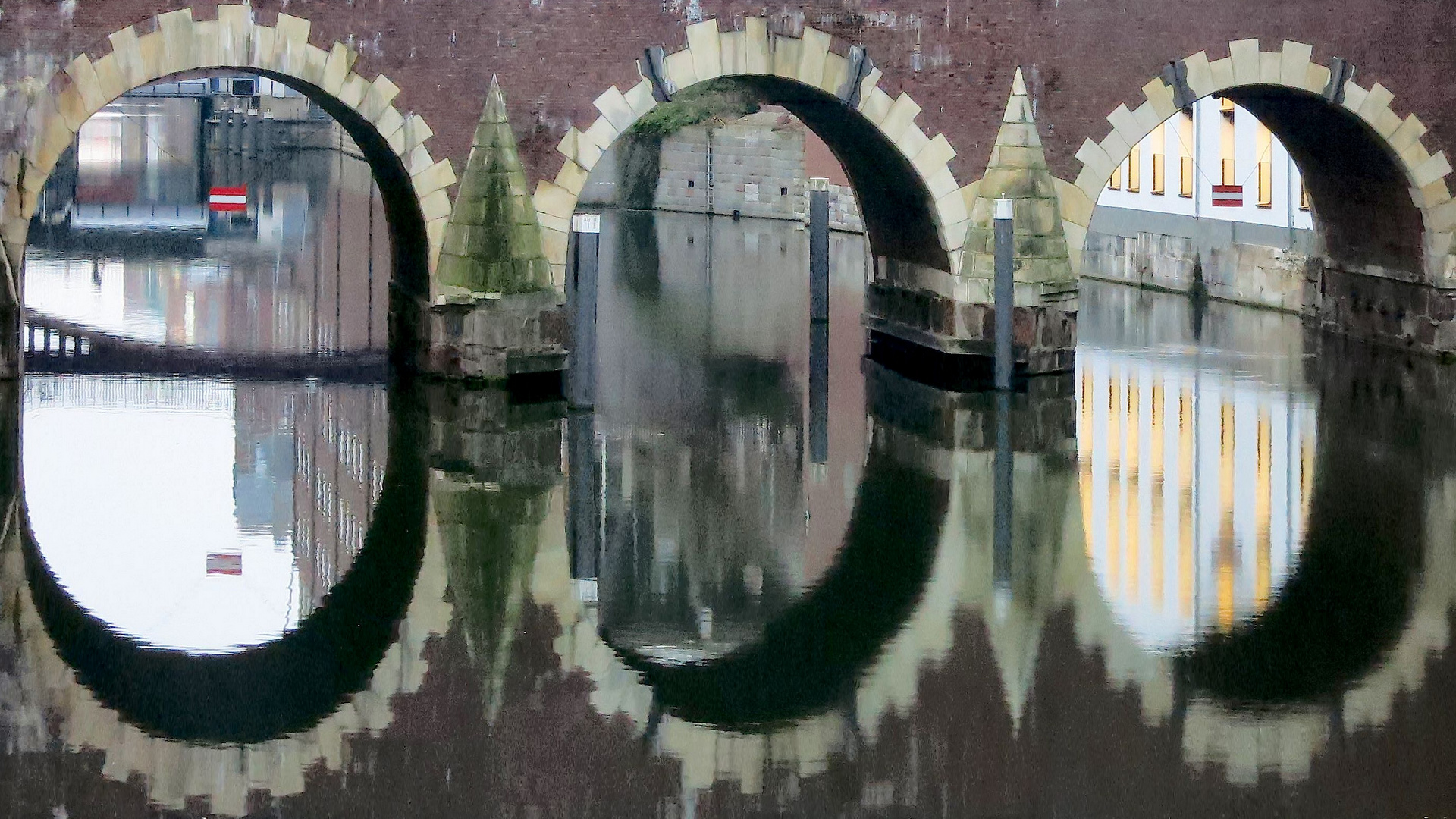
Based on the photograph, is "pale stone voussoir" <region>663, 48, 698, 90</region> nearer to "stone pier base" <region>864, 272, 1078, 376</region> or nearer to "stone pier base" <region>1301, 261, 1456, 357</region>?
"stone pier base" <region>864, 272, 1078, 376</region>

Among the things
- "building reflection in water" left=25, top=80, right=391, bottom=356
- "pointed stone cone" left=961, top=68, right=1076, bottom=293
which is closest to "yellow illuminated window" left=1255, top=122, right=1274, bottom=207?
"pointed stone cone" left=961, top=68, right=1076, bottom=293

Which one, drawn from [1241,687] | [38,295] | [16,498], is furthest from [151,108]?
[1241,687]

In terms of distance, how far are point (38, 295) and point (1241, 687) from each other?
20160 mm

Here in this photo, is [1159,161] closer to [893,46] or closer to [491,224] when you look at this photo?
[893,46]

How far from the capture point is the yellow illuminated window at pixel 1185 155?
1247 inches

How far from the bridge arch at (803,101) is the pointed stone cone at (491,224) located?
0.43 metres

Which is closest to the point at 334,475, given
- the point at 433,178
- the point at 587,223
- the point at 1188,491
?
the point at 587,223

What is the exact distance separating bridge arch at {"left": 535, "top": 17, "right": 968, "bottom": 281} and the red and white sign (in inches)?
263

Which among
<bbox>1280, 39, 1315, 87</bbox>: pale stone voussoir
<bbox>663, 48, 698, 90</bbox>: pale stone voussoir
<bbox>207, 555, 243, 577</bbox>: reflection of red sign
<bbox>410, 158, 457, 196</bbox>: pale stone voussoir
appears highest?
<bbox>1280, 39, 1315, 87</bbox>: pale stone voussoir

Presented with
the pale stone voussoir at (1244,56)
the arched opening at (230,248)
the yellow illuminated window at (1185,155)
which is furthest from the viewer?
the yellow illuminated window at (1185,155)

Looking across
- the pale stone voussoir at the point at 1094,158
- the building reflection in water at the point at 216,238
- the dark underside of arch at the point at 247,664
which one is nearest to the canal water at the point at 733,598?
the dark underside of arch at the point at 247,664

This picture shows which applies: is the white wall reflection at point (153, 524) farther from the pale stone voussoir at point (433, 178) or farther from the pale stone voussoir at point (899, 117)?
the pale stone voussoir at point (899, 117)

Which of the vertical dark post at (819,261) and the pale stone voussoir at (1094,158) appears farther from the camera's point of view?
the vertical dark post at (819,261)

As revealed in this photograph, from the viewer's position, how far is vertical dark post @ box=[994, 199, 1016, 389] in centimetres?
1989
